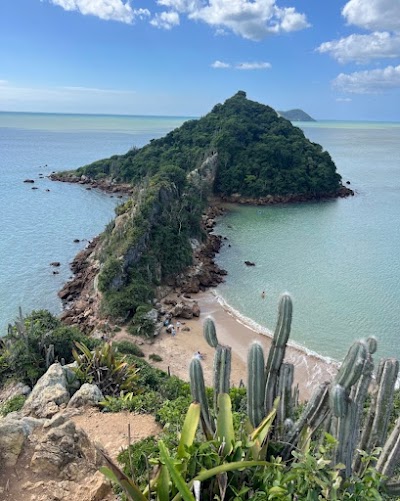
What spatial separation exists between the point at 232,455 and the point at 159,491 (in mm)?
768

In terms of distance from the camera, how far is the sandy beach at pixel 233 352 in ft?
54.6

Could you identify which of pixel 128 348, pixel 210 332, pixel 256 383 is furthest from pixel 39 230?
pixel 256 383

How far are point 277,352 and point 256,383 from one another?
66 cm

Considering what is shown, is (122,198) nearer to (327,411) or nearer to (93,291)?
(93,291)

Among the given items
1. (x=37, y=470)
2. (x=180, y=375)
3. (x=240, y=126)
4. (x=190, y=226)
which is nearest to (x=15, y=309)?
(x=180, y=375)

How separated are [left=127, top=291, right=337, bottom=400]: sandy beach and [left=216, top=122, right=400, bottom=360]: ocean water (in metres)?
0.86

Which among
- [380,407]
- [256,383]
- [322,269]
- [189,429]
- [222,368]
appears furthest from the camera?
[322,269]

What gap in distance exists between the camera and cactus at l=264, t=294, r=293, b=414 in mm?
5570

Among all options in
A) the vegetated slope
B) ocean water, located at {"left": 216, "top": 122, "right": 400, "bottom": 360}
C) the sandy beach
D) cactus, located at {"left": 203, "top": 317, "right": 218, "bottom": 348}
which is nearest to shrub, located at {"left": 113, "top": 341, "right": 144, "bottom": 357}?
the sandy beach

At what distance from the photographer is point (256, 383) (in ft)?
17.0

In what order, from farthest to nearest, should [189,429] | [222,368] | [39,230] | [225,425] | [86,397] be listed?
[39,230] → [86,397] → [222,368] → [225,425] → [189,429]

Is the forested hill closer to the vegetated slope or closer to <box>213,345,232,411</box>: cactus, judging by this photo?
the vegetated slope

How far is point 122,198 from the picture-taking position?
157 ft

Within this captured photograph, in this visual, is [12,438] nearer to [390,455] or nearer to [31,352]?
[390,455]
